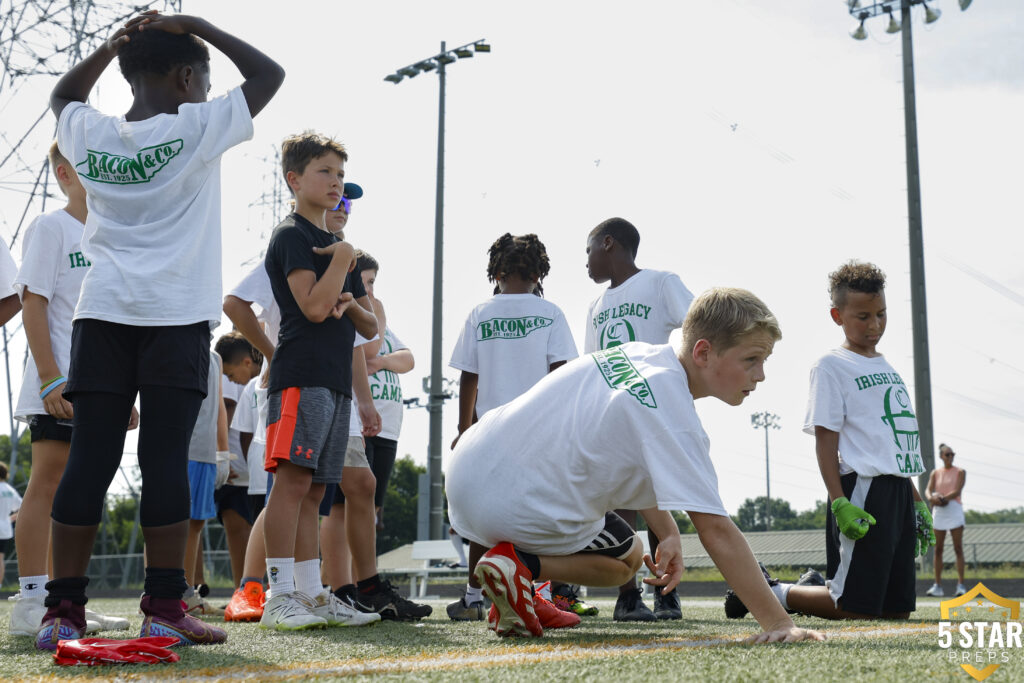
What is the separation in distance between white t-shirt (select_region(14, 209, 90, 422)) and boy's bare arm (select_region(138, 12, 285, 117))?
111cm

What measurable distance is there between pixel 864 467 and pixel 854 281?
0.96 metres

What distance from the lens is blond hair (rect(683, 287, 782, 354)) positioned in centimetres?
286

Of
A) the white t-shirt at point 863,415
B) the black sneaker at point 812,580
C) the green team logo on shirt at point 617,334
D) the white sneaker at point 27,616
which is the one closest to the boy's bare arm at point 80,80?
the white sneaker at point 27,616

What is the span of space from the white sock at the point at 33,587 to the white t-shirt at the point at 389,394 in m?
2.41

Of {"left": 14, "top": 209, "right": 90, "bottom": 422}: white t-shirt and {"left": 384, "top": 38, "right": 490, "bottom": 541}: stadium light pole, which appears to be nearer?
{"left": 14, "top": 209, "right": 90, "bottom": 422}: white t-shirt

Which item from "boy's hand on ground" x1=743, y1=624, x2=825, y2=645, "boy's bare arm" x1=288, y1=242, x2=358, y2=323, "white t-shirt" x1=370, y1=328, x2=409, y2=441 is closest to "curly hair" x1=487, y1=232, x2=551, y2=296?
"white t-shirt" x1=370, y1=328, x2=409, y2=441

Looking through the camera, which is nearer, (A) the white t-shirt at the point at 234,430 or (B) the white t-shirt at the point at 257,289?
(B) the white t-shirt at the point at 257,289

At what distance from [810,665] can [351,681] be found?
103cm

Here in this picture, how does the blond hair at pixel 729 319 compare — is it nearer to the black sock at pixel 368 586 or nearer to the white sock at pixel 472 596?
the white sock at pixel 472 596

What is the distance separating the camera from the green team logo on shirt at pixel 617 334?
213 inches

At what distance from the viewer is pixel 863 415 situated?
15.8 ft

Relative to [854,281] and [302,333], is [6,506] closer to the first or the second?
[302,333]

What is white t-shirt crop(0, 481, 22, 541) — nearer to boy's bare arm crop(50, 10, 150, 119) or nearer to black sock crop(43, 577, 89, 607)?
boy's bare arm crop(50, 10, 150, 119)

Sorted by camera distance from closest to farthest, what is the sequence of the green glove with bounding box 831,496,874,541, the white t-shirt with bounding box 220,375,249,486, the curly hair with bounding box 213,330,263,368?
the green glove with bounding box 831,496,874,541
the white t-shirt with bounding box 220,375,249,486
the curly hair with bounding box 213,330,263,368
